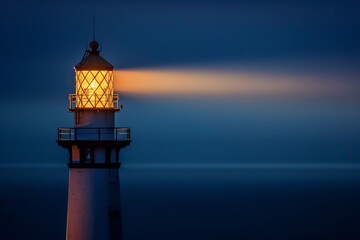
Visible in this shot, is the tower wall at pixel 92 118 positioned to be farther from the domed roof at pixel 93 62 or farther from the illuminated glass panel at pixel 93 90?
the domed roof at pixel 93 62

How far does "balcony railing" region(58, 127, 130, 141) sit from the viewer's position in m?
18.9

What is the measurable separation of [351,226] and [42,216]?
18.2 m

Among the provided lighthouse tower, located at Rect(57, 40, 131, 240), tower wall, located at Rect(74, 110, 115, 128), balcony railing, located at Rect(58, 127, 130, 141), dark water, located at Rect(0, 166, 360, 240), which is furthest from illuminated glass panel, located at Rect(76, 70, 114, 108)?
dark water, located at Rect(0, 166, 360, 240)

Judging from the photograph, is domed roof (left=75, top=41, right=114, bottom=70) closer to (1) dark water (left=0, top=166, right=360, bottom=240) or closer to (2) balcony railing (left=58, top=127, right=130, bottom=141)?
(2) balcony railing (left=58, top=127, right=130, bottom=141)

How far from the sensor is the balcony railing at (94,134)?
18.9 meters

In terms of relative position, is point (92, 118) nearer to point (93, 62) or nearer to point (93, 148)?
point (93, 148)

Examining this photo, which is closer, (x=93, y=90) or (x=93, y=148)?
(x=93, y=90)

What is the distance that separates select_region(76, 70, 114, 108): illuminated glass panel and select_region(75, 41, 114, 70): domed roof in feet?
0.26

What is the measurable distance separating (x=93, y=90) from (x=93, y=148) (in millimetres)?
988

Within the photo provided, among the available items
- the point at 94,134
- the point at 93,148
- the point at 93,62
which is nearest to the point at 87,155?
the point at 93,148

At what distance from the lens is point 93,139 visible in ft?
62.0

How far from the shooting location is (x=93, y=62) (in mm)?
18953

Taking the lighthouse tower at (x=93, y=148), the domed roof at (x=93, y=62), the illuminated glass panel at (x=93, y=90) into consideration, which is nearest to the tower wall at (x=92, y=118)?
the lighthouse tower at (x=93, y=148)

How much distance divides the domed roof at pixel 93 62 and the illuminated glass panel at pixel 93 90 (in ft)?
0.26
